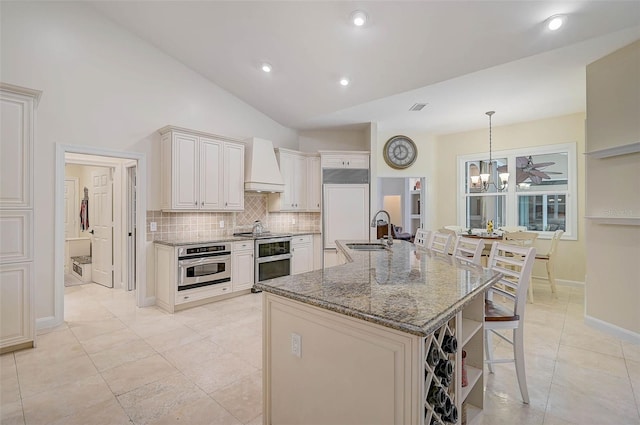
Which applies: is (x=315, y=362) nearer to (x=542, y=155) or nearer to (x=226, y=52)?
(x=226, y=52)

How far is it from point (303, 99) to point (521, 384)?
14.4 feet

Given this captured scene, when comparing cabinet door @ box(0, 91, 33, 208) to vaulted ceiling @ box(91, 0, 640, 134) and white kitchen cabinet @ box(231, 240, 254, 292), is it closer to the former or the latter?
vaulted ceiling @ box(91, 0, 640, 134)

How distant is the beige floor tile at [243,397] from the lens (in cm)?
197

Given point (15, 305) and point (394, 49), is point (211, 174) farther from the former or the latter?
point (394, 49)

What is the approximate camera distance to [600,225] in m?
3.40

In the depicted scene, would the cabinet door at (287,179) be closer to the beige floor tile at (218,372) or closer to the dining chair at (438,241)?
the dining chair at (438,241)

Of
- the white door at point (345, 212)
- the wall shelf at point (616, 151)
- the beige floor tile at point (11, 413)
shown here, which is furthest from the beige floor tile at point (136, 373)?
the wall shelf at point (616, 151)

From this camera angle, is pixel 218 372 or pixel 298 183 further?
pixel 298 183

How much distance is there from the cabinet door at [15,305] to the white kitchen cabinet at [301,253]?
3276 millimetres

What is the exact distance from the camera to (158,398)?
2.12m

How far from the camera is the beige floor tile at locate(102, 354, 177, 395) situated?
2273mm

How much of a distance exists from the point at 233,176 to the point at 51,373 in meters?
3.07

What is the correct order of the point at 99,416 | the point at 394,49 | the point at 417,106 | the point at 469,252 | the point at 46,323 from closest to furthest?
the point at 99,416 < the point at 469,252 < the point at 46,323 < the point at 394,49 < the point at 417,106

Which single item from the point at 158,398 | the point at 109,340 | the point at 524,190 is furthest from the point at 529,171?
the point at 109,340
